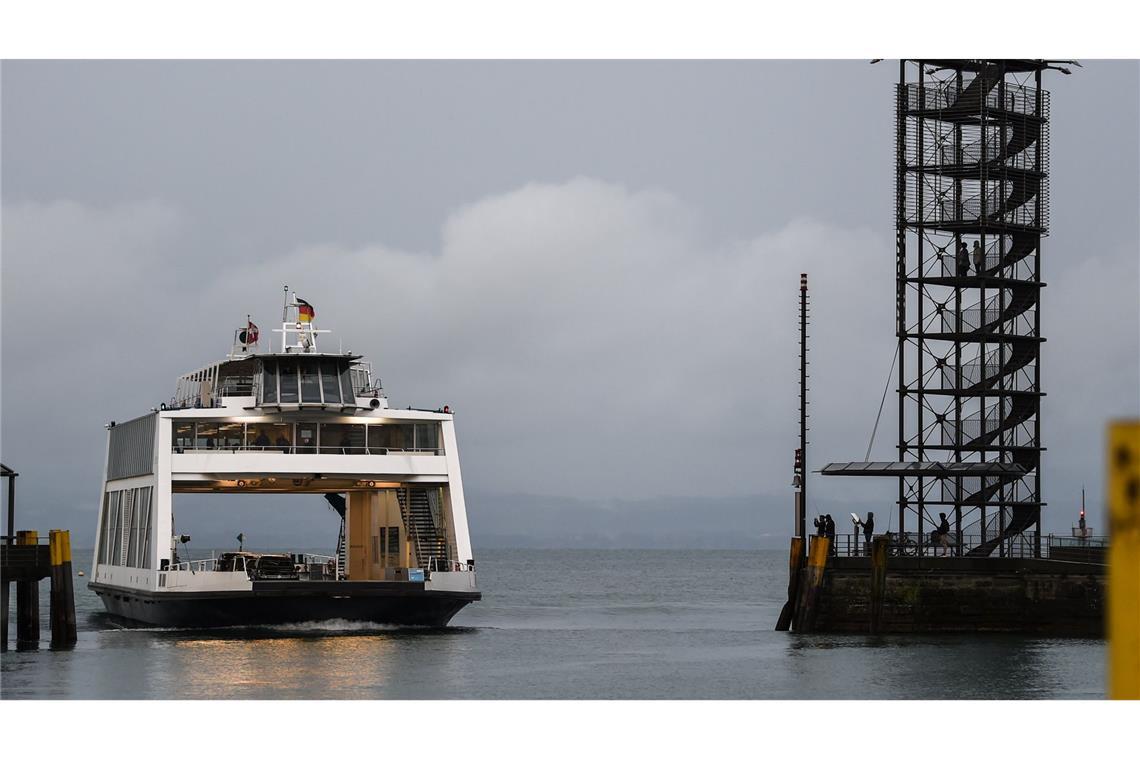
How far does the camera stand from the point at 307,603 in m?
43.9

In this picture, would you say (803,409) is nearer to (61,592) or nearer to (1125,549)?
(61,592)

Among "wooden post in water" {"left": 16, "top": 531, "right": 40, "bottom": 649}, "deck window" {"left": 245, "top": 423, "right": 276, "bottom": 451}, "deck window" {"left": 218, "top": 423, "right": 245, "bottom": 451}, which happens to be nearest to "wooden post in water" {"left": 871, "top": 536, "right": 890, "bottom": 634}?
"deck window" {"left": 245, "top": 423, "right": 276, "bottom": 451}

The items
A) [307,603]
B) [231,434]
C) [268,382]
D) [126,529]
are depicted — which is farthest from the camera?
[126,529]

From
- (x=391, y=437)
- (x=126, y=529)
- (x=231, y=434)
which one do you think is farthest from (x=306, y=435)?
(x=126, y=529)

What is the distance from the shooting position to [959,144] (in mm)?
50500

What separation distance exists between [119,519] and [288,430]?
977 cm

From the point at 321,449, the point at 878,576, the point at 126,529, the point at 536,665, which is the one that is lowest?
the point at 536,665

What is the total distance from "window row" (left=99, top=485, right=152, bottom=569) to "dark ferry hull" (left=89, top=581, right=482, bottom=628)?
119 inches

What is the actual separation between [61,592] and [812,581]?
1813 cm

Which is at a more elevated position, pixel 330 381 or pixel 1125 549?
pixel 330 381

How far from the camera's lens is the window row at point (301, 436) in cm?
4703
